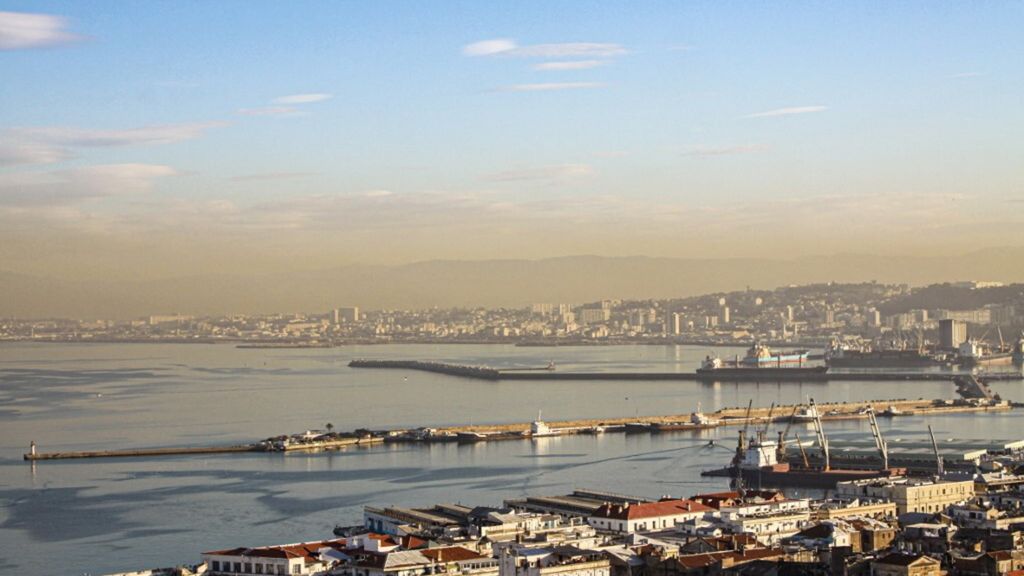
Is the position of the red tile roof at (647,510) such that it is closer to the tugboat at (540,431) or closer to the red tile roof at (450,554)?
the red tile roof at (450,554)

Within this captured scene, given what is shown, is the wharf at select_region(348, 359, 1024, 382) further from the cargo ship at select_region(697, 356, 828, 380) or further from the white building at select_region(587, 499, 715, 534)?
the white building at select_region(587, 499, 715, 534)

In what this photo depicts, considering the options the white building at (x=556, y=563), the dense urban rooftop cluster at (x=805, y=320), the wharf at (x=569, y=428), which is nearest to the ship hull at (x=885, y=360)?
the dense urban rooftop cluster at (x=805, y=320)

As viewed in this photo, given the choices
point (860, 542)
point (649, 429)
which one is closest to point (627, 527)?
point (860, 542)

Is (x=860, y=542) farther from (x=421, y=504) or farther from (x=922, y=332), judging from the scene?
(x=922, y=332)

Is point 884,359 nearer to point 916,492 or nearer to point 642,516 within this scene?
point 916,492

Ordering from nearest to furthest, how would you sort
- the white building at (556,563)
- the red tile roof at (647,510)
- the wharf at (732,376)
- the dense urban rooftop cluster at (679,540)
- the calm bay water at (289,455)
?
the white building at (556,563)
the dense urban rooftop cluster at (679,540)
the red tile roof at (647,510)
the calm bay water at (289,455)
the wharf at (732,376)

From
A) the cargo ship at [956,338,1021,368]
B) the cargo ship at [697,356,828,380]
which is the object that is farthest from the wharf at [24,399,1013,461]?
the cargo ship at [956,338,1021,368]
